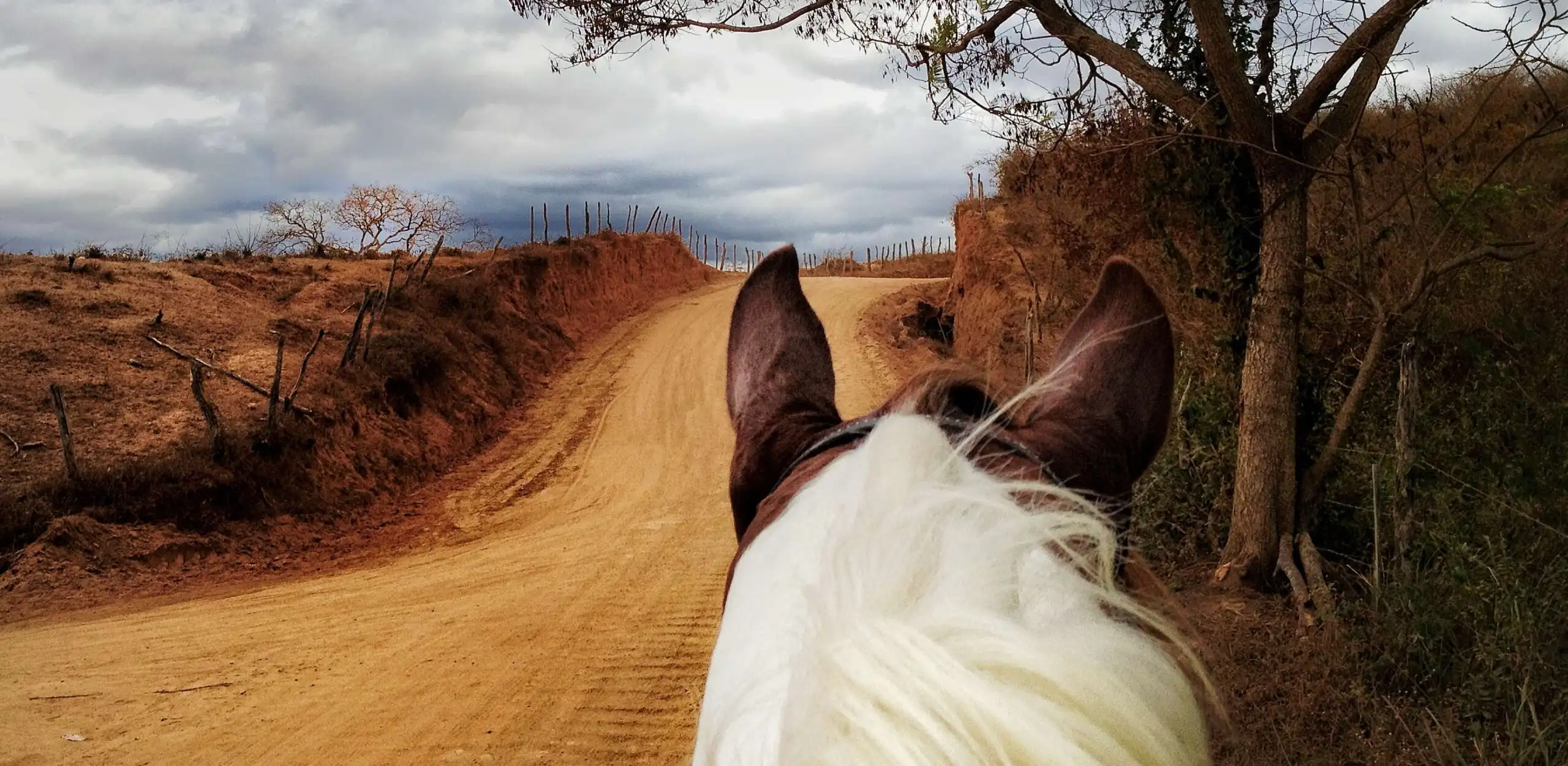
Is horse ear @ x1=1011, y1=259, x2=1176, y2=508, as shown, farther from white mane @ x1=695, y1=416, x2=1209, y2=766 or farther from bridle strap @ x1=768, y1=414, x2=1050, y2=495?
white mane @ x1=695, y1=416, x2=1209, y2=766

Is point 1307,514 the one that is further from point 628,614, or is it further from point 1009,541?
point 1009,541

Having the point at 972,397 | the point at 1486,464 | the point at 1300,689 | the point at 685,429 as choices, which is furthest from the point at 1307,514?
the point at 685,429

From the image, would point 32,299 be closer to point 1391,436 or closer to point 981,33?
point 981,33

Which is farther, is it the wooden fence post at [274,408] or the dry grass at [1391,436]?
the wooden fence post at [274,408]

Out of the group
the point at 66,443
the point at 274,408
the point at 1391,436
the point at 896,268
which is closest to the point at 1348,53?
the point at 1391,436

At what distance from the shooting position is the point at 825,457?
1351mm

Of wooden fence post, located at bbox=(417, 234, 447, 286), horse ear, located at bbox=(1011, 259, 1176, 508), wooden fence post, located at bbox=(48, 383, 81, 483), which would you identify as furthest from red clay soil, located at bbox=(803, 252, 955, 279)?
horse ear, located at bbox=(1011, 259, 1176, 508)

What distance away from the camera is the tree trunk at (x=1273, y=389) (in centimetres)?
554

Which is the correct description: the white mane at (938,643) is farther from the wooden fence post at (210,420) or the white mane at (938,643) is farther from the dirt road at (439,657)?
the wooden fence post at (210,420)

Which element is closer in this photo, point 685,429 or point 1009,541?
point 1009,541

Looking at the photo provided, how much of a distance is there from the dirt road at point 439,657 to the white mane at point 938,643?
4427 millimetres

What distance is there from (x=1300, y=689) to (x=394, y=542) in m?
8.61

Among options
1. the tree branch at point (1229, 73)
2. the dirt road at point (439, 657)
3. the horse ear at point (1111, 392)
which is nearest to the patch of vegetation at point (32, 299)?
the dirt road at point (439, 657)

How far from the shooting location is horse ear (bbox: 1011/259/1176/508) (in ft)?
4.62
